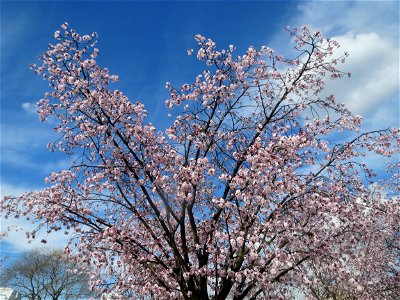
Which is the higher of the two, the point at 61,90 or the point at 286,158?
the point at 61,90

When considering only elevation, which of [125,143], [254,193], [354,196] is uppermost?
[125,143]

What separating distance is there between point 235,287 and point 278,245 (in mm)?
1977

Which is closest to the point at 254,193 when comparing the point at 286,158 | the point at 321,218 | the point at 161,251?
the point at 286,158

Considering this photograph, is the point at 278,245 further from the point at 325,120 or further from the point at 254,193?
the point at 325,120

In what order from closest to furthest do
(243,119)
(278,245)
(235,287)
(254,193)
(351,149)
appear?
(254,193), (278,245), (235,287), (351,149), (243,119)

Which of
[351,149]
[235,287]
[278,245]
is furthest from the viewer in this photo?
[351,149]

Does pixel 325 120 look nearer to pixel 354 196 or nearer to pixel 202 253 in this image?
Answer: pixel 354 196

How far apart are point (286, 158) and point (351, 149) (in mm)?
2875

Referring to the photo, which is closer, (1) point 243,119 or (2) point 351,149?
(2) point 351,149

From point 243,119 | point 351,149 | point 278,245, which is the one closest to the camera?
point 278,245

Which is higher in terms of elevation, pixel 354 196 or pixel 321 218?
pixel 354 196

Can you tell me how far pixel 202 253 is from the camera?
11.4 meters

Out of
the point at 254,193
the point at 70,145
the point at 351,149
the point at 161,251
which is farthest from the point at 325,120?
the point at 70,145

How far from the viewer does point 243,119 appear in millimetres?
13242
